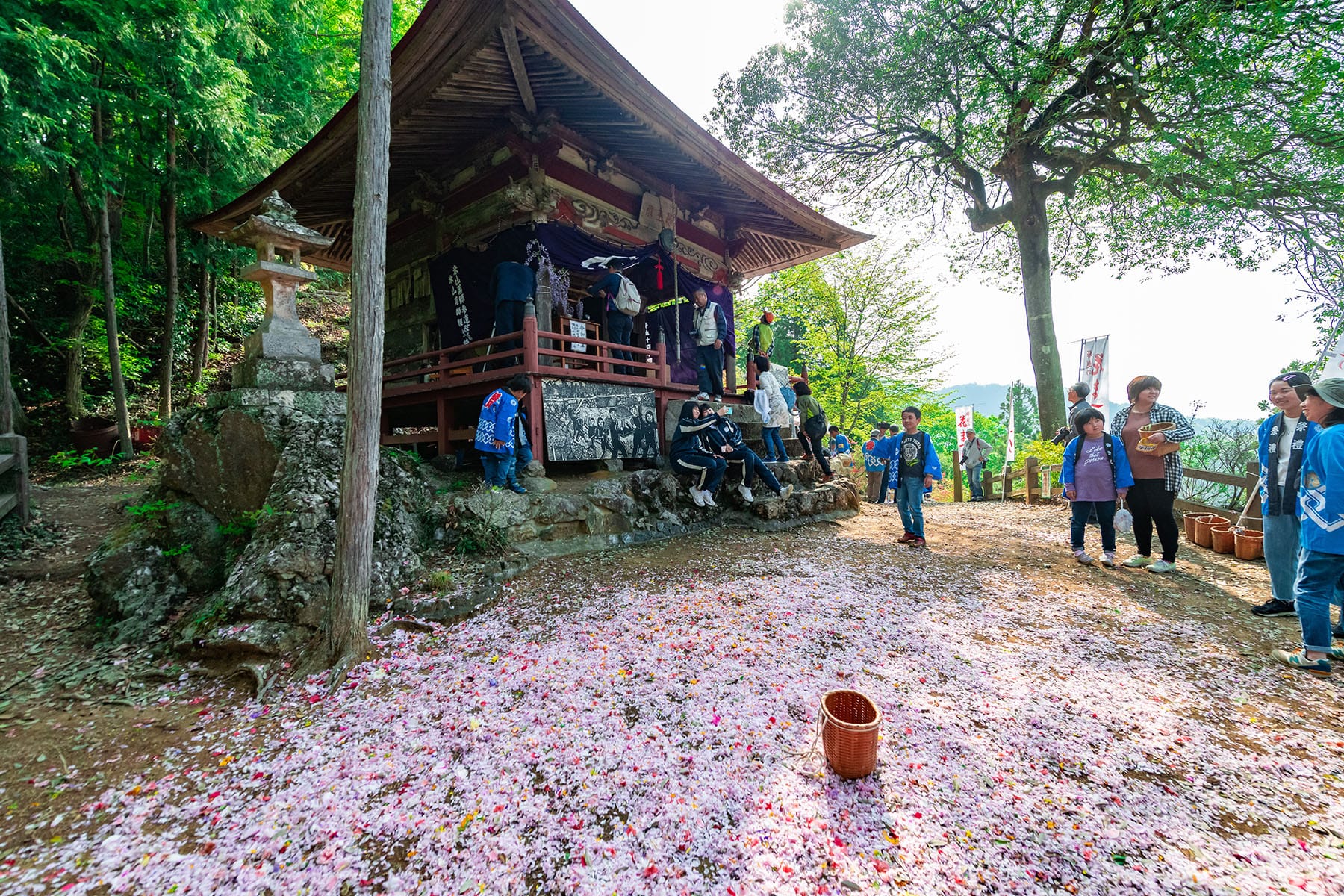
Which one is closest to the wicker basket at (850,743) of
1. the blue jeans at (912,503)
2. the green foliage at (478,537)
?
the green foliage at (478,537)

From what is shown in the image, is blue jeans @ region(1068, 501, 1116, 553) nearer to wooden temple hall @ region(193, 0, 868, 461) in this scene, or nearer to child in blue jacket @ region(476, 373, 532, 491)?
wooden temple hall @ region(193, 0, 868, 461)

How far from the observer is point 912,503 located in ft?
20.8

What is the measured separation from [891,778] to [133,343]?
18657mm

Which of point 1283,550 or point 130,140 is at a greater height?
point 130,140

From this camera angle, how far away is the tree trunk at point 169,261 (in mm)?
10867

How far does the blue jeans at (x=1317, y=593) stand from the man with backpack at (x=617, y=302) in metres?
6.88

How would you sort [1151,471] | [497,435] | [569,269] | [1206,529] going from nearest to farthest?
[1151,471], [497,435], [1206,529], [569,269]

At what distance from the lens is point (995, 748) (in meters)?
2.36

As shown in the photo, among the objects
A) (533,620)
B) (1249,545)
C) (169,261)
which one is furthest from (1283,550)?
(169,261)

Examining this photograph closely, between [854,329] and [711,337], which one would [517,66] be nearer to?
[711,337]

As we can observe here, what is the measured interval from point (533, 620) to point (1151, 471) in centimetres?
600

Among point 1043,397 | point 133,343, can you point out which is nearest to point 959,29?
point 1043,397

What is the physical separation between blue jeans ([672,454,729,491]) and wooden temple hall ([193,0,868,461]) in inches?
24.1

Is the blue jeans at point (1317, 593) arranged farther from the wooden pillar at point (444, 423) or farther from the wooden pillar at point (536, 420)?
the wooden pillar at point (444, 423)
